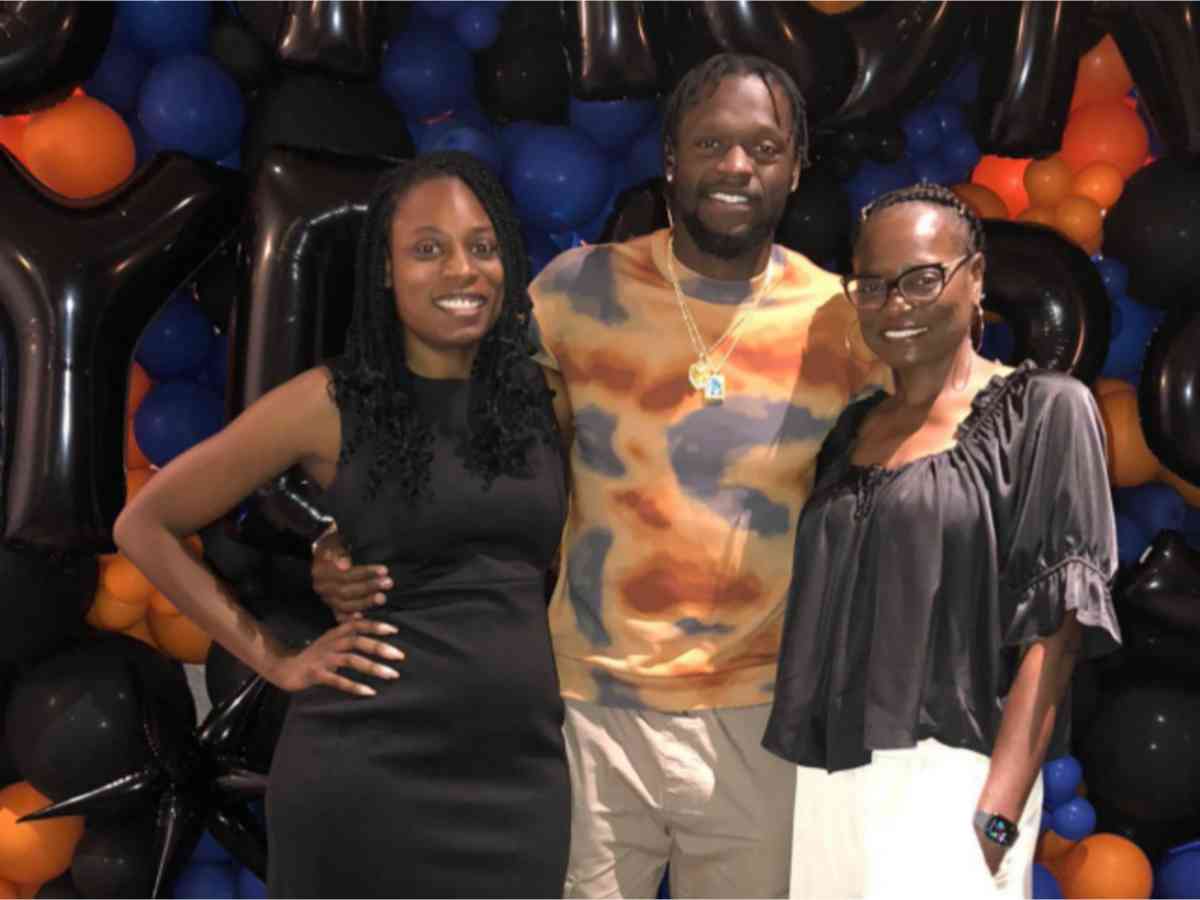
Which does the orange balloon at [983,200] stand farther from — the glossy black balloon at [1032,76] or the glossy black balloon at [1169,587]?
the glossy black balloon at [1169,587]

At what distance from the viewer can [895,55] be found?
2.51m

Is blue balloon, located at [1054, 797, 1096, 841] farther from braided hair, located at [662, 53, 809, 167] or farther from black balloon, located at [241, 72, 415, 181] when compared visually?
black balloon, located at [241, 72, 415, 181]

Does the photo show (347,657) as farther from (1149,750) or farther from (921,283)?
(1149,750)

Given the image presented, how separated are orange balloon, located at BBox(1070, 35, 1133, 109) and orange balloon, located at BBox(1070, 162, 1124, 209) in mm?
153

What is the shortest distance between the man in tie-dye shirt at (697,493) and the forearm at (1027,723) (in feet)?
1.36

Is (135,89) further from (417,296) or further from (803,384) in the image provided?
Answer: (803,384)

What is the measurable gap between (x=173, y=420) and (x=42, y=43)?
78 cm

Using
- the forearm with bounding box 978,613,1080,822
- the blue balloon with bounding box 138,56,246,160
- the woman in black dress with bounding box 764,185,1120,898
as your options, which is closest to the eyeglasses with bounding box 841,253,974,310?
the woman in black dress with bounding box 764,185,1120,898

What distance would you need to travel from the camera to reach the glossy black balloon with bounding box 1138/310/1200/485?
2.44 m

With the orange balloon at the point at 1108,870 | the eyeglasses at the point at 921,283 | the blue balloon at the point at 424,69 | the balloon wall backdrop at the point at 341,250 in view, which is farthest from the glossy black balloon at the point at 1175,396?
the blue balloon at the point at 424,69

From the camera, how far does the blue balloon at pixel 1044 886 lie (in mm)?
2623

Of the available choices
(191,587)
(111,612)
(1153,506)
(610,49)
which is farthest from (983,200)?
(111,612)

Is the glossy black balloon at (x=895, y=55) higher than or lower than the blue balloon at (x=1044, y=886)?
higher

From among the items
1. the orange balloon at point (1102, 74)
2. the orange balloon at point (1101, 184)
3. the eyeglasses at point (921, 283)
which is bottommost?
the eyeglasses at point (921, 283)
